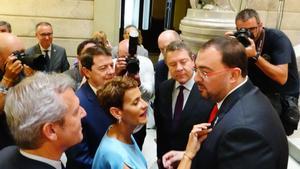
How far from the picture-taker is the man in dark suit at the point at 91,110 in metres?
1.80

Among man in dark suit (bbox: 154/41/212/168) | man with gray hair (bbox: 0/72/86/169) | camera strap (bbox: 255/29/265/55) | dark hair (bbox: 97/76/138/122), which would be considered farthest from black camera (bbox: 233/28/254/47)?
man with gray hair (bbox: 0/72/86/169)

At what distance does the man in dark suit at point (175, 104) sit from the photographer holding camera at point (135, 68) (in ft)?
0.66

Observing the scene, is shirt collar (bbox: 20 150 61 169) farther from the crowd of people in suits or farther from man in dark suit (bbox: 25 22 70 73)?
man in dark suit (bbox: 25 22 70 73)

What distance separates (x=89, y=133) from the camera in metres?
1.85

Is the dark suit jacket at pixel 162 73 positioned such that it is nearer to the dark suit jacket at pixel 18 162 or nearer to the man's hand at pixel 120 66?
the man's hand at pixel 120 66

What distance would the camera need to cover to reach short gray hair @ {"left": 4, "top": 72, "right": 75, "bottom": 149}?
1133mm

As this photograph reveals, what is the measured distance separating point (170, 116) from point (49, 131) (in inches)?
46.4

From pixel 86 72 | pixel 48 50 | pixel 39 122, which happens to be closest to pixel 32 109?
pixel 39 122

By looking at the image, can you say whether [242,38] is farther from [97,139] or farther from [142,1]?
[142,1]

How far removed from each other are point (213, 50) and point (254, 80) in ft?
4.07

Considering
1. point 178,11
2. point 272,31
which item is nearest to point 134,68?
point 272,31

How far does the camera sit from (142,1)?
7.57 m

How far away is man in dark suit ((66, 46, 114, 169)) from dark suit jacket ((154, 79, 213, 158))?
424 millimetres

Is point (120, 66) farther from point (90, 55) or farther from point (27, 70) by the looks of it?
point (27, 70)
